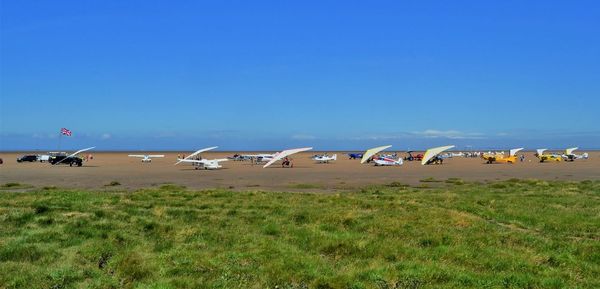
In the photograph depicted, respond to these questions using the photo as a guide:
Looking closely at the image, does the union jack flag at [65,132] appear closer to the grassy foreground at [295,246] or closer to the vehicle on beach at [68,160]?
the vehicle on beach at [68,160]

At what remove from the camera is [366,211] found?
65.3 ft

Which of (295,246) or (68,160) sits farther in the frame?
(68,160)

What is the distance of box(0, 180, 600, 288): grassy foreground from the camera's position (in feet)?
33.8

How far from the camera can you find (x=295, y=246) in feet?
45.0

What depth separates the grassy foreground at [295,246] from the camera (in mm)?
10305

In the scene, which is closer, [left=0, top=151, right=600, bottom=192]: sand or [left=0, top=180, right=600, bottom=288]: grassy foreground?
[left=0, top=180, right=600, bottom=288]: grassy foreground

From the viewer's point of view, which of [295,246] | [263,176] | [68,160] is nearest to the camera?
[295,246]

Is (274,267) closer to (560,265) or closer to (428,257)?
(428,257)

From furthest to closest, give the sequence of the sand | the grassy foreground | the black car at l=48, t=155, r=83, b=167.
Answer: the black car at l=48, t=155, r=83, b=167 → the sand → the grassy foreground

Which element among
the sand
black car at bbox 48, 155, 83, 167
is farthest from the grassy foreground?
black car at bbox 48, 155, 83, 167

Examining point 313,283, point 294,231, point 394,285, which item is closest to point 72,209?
point 294,231

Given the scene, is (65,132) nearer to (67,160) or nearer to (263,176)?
(67,160)

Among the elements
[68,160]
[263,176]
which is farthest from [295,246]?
[68,160]

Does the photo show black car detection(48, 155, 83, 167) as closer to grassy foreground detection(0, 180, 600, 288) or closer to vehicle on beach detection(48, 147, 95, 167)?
vehicle on beach detection(48, 147, 95, 167)
